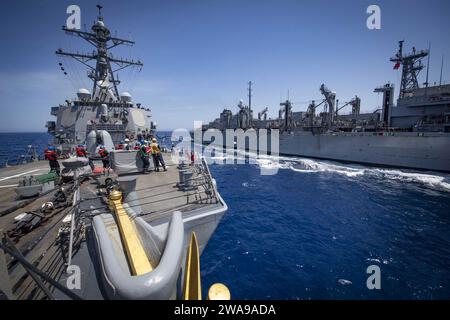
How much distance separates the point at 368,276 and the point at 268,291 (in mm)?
3963

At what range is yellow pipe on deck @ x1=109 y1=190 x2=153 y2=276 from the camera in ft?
11.6

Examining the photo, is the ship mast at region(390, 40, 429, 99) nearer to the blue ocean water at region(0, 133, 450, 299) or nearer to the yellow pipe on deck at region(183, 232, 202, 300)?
the blue ocean water at region(0, 133, 450, 299)

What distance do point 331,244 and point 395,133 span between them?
99.4 feet

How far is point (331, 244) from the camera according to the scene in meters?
9.21

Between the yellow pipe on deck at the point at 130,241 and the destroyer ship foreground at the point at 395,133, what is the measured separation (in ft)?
122

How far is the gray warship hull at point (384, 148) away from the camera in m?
25.7

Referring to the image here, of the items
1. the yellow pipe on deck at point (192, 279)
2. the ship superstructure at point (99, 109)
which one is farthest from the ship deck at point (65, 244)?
the ship superstructure at point (99, 109)

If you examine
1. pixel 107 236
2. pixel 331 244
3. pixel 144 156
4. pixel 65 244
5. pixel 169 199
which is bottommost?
pixel 331 244

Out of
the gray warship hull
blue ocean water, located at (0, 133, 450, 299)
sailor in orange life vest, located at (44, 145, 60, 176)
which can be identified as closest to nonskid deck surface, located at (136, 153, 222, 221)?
blue ocean water, located at (0, 133, 450, 299)

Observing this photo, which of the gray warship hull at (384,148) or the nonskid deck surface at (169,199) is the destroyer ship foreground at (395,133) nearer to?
the gray warship hull at (384,148)

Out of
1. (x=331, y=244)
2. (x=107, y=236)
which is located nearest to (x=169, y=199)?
(x=107, y=236)

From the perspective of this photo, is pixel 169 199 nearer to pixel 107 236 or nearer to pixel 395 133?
pixel 107 236

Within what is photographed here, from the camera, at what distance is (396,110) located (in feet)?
113

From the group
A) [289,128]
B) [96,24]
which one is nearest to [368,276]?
[96,24]
